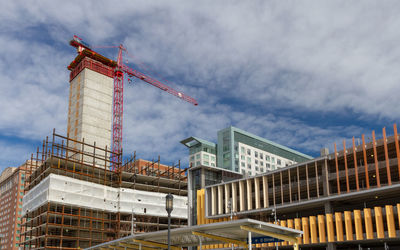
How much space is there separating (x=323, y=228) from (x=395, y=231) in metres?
A: 10.8

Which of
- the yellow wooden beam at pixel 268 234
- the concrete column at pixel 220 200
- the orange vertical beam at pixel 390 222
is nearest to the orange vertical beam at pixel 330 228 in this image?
the orange vertical beam at pixel 390 222

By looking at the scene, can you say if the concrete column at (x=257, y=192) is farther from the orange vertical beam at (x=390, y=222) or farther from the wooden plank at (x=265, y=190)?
the orange vertical beam at (x=390, y=222)

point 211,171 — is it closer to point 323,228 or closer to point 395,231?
point 323,228

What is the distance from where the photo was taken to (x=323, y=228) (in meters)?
63.5

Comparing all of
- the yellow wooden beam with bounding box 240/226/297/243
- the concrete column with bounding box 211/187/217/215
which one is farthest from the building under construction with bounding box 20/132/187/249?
the yellow wooden beam with bounding box 240/226/297/243

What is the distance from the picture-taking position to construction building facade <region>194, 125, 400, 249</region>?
58250 mm

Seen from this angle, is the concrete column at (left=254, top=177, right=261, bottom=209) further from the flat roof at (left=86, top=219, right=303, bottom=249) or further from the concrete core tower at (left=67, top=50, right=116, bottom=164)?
the concrete core tower at (left=67, top=50, right=116, bottom=164)

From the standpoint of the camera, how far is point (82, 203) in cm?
9038

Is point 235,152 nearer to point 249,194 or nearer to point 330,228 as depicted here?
point 249,194

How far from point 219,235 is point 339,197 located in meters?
38.8

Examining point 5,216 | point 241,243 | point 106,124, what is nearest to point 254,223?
point 241,243

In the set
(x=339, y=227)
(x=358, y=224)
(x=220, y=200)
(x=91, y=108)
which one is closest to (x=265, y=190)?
(x=220, y=200)

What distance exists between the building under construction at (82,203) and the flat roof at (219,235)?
55394 millimetres

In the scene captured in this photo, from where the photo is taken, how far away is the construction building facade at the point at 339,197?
5825cm
